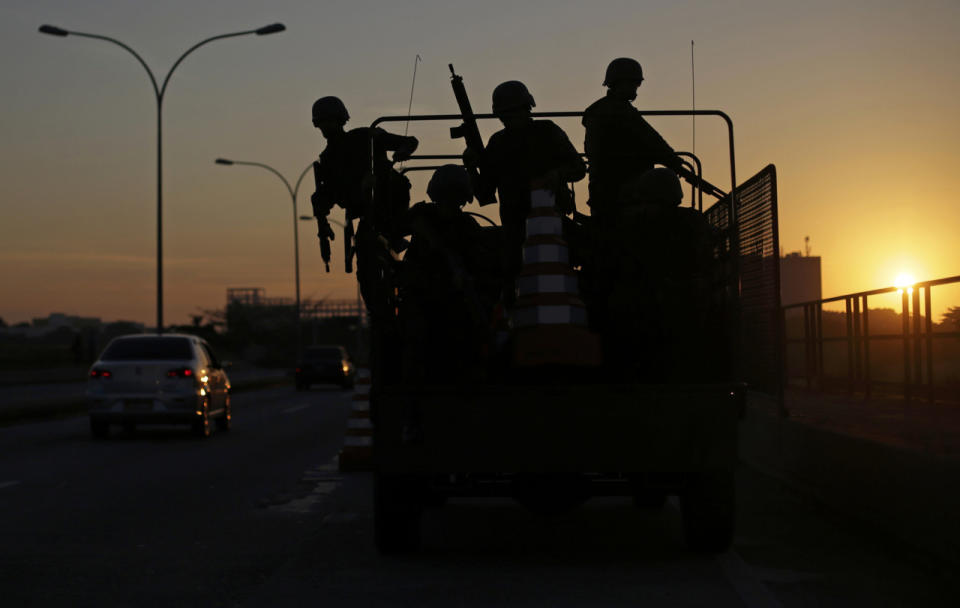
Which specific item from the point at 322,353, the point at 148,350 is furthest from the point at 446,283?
the point at 322,353

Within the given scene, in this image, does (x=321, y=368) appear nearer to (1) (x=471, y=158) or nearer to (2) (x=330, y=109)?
(2) (x=330, y=109)

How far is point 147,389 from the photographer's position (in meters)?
20.4

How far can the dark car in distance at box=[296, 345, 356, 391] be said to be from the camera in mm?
47469

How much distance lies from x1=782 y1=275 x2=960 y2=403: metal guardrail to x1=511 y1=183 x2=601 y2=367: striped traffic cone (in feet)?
23.4

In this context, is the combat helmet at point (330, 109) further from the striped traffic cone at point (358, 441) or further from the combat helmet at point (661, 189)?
the striped traffic cone at point (358, 441)

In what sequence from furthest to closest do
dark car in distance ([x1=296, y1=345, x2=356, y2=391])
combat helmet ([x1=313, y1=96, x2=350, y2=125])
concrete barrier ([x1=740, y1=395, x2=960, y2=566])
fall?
1. dark car in distance ([x1=296, y1=345, x2=356, y2=391])
2. combat helmet ([x1=313, y1=96, x2=350, y2=125])
3. concrete barrier ([x1=740, y1=395, x2=960, y2=566])

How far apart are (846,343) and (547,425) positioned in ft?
36.1

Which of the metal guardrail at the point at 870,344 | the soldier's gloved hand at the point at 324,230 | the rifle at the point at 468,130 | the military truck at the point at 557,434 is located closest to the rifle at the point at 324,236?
the soldier's gloved hand at the point at 324,230

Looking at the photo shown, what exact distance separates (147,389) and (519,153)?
13307 mm

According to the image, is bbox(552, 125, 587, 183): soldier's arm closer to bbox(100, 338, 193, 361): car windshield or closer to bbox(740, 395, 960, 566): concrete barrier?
bbox(740, 395, 960, 566): concrete barrier

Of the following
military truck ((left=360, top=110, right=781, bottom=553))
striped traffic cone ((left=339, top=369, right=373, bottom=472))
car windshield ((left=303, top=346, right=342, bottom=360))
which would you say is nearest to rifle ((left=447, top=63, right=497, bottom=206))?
military truck ((left=360, top=110, right=781, bottom=553))

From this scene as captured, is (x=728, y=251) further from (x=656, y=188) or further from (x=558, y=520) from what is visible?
(x=558, y=520)

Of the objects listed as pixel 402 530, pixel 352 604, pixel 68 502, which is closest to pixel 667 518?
pixel 402 530

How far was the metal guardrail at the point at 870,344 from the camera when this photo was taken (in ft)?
47.2
